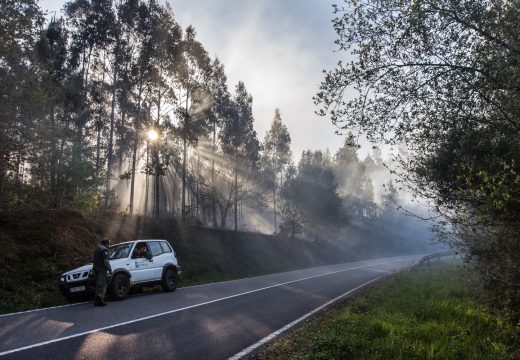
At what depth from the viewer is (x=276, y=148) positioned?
51.6 m

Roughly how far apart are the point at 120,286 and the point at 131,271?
27.9 inches

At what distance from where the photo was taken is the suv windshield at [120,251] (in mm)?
13009

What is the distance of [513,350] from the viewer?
262 inches

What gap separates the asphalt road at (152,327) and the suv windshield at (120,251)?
58.1 inches

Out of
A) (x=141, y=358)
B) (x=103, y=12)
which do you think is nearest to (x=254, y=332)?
(x=141, y=358)

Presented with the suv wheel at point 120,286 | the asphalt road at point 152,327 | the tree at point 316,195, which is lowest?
the asphalt road at point 152,327

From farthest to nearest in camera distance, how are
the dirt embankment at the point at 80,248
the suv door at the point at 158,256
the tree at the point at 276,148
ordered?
1. the tree at the point at 276,148
2. the suv door at the point at 158,256
3. the dirt embankment at the point at 80,248

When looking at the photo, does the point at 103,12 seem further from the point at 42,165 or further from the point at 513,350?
the point at 513,350

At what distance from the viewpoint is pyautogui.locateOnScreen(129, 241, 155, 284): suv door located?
12.9 metres

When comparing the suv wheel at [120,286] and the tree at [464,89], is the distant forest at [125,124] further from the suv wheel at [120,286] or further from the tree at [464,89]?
the suv wheel at [120,286]

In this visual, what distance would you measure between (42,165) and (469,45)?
15449 mm

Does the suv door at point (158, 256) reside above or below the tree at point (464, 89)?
below

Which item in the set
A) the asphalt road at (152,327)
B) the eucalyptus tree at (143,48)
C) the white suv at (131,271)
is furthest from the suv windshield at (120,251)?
the eucalyptus tree at (143,48)

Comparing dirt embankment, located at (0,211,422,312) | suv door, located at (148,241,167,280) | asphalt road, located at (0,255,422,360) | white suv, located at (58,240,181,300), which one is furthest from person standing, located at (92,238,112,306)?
suv door, located at (148,241,167,280)
